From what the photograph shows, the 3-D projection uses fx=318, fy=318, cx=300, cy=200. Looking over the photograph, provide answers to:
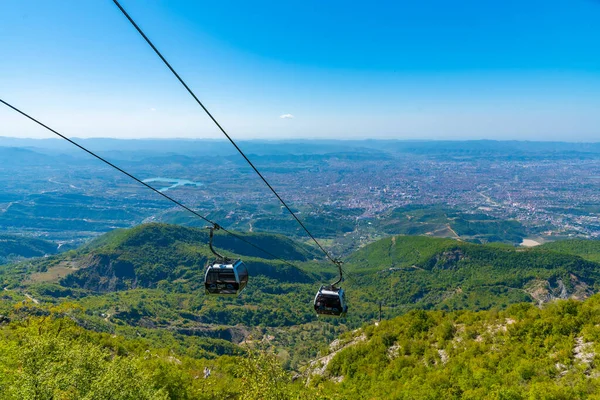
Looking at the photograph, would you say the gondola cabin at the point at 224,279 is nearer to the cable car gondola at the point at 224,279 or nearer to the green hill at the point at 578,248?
the cable car gondola at the point at 224,279

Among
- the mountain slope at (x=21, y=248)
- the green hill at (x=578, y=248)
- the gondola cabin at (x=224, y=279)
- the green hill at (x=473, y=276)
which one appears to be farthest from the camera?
the mountain slope at (x=21, y=248)

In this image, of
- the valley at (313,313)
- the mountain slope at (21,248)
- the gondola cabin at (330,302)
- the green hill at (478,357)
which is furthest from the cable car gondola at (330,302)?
the mountain slope at (21,248)

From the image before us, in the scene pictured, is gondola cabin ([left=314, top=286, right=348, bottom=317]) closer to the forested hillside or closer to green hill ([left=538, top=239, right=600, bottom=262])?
the forested hillside

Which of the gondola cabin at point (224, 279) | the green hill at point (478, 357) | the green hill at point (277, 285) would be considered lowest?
the green hill at point (277, 285)

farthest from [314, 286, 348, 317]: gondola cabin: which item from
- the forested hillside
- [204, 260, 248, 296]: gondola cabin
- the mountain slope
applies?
the mountain slope

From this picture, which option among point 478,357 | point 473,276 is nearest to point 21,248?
point 473,276

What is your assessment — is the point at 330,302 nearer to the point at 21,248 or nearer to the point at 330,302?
the point at 330,302

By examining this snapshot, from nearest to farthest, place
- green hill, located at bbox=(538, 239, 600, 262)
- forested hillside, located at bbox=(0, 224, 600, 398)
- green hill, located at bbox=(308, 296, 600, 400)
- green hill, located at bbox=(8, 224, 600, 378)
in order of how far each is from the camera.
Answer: green hill, located at bbox=(308, 296, 600, 400) → forested hillside, located at bbox=(0, 224, 600, 398) → green hill, located at bbox=(8, 224, 600, 378) → green hill, located at bbox=(538, 239, 600, 262)

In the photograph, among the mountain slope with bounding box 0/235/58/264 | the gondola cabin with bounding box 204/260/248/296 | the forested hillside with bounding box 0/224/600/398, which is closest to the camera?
the gondola cabin with bounding box 204/260/248/296

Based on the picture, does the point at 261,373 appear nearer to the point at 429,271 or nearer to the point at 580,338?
the point at 580,338

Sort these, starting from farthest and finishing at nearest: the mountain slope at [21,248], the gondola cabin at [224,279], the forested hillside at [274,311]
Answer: the mountain slope at [21,248] → the forested hillside at [274,311] → the gondola cabin at [224,279]

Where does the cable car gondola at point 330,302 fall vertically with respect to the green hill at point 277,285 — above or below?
above

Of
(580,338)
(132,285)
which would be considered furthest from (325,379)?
(132,285)
